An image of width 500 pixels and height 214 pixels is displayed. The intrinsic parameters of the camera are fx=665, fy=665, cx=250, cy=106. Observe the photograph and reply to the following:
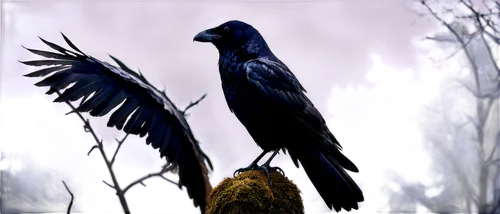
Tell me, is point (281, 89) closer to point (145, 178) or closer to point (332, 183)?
point (332, 183)

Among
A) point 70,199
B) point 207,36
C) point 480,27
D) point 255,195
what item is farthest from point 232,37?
point 480,27

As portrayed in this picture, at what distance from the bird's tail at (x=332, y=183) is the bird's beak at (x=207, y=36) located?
133cm

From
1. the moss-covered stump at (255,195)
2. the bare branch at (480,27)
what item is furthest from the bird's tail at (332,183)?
the bare branch at (480,27)

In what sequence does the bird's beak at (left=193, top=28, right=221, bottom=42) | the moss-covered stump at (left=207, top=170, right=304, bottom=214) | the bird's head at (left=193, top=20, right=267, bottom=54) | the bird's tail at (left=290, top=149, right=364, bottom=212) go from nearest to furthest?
the moss-covered stump at (left=207, top=170, right=304, bottom=214) < the bird's tail at (left=290, top=149, right=364, bottom=212) < the bird's head at (left=193, top=20, right=267, bottom=54) < the bird's beak at (left=193, top=28, right=221, bottom=42)

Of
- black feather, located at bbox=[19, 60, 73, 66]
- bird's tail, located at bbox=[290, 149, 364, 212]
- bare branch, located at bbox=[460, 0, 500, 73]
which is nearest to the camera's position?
bird's tail, located at bbox=[290, 149, 364, 212]

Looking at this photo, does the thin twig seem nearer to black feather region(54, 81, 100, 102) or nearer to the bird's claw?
black feather region(54, 81, 100, 102)

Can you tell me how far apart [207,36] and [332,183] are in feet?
5.64

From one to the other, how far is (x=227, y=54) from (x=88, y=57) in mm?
1371

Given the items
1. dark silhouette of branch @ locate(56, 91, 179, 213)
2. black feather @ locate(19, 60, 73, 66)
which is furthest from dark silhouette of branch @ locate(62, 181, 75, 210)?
black feather @ locate(19, 60, 73, 66)

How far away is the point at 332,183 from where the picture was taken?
5.48 metres

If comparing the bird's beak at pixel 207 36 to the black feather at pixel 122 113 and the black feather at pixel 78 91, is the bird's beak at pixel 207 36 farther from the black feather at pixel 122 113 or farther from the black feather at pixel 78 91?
the black feather at pixel 78 91

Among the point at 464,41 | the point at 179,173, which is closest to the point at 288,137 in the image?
the point at 179,173

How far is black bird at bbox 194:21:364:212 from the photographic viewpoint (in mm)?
5512

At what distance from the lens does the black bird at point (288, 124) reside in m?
5.51
